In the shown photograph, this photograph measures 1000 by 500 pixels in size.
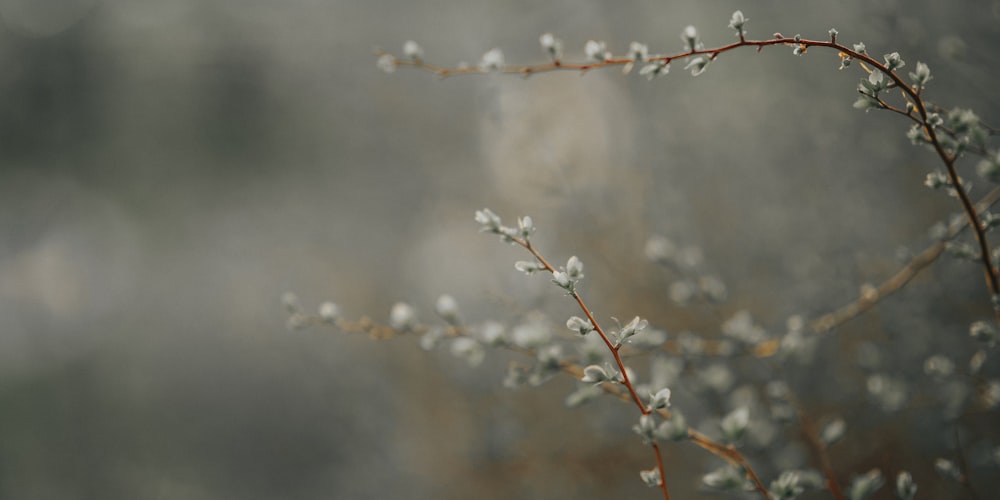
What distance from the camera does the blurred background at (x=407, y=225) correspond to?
83 centimetres

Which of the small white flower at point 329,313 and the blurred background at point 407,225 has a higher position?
the blurred background at point 407,225

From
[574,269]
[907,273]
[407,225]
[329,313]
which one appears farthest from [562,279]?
[407,225]

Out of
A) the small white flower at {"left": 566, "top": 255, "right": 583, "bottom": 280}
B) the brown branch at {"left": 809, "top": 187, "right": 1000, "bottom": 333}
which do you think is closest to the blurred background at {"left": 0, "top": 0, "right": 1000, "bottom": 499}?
the brown branch at {"left": 809, "top": 187, "right": 1000, "bottom": 333}

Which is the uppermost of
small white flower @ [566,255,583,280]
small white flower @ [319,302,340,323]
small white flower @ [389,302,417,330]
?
small white flower @ [319,302,340,323]

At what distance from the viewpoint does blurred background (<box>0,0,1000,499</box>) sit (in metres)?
0.83

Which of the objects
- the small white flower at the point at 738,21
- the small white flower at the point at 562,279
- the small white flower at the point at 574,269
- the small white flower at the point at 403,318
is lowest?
the small white flower at the point at 562,279

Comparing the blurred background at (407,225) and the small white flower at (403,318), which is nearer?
the small white flower at (403,318)

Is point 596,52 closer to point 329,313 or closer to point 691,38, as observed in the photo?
point 691,38

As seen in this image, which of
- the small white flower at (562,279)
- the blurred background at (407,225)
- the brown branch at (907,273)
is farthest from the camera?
the blurred background at (407,225)

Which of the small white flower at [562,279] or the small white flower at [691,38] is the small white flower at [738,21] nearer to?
the small white flower at [691,38]

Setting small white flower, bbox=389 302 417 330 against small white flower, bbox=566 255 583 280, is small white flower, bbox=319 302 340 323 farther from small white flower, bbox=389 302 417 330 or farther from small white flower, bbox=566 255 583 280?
small white flower, bbox=566 255 583 280

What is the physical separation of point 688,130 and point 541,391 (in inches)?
26.2

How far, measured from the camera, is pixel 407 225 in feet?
5.94

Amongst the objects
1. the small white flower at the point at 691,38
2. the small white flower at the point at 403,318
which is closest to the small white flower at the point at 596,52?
the small white flower at the point at 691,38
